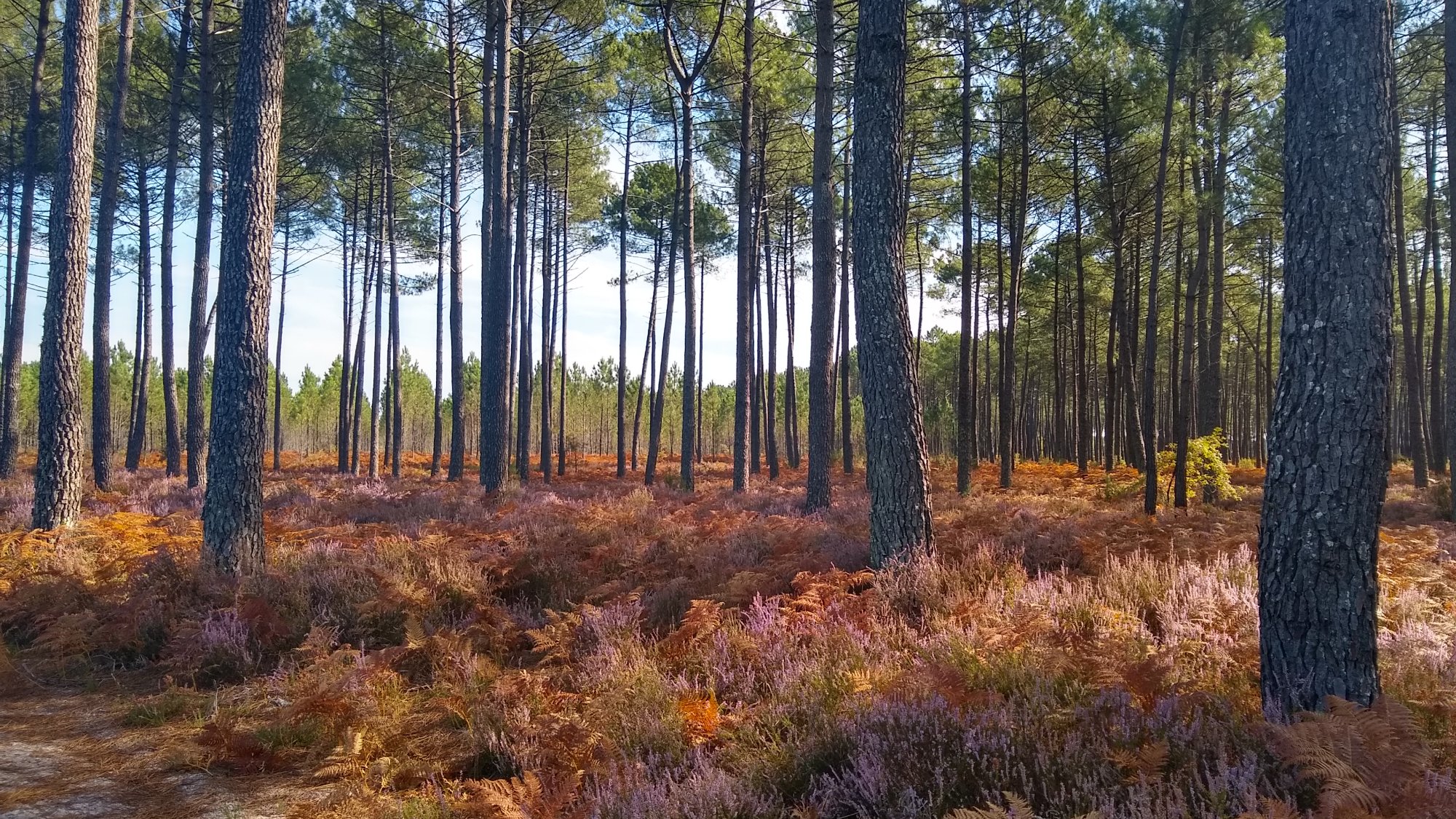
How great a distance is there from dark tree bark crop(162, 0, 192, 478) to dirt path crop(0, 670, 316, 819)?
594 inches

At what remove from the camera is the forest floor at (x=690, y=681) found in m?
2.79

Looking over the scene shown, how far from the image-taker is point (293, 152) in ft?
64.3

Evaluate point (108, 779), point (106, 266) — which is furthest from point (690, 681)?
point (106, 266)

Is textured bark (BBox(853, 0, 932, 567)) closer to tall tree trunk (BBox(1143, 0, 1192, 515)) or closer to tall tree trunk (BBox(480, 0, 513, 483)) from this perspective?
tall tree trunk (BBox(1143, 0, 1192, 515))

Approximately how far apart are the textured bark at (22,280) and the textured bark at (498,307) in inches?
449

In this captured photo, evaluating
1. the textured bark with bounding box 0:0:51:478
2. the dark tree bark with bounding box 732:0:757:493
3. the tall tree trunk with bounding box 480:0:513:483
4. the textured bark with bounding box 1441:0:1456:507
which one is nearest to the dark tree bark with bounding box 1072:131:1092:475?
the textured bark with bounding box 1441:0:1456:507

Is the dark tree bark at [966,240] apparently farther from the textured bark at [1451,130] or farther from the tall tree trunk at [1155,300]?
the textured bark at [1451,130]

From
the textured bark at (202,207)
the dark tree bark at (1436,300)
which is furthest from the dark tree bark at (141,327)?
the dark tree bark at (1436,300)

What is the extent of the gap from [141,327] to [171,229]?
13470 mm

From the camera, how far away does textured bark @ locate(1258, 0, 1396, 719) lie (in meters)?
2.97

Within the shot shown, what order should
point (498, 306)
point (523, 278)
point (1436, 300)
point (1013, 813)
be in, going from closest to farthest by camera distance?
point (1013, 813), point (498, 306), point (1436, 300), point (523, 278)

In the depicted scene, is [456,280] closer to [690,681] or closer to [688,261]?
[688,261]

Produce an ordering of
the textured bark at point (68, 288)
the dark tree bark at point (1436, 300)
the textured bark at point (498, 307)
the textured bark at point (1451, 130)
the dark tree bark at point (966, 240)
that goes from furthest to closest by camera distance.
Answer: the dark tree bark at point (1436, 300)
the dark tree bark at point (966, 240)
the textured bark at point (498, 307)
the textured bark at point (1451, 130)
the textured bark at point (68, 288)

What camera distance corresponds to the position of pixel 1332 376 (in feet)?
9.78
